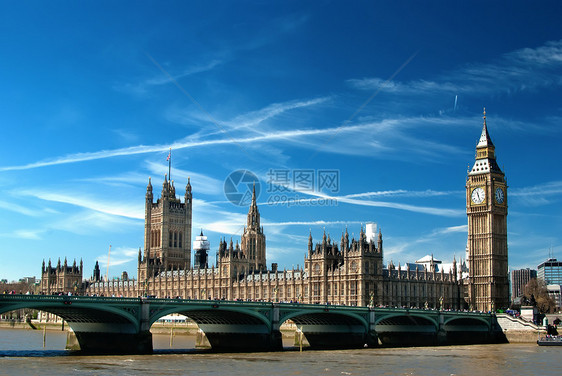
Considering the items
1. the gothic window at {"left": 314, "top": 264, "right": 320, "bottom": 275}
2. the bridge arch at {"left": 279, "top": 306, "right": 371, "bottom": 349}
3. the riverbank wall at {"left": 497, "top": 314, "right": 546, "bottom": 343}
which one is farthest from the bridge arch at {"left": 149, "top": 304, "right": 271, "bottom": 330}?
the gothic window at {"left": 314, "top": 264, "right": 320, "bottom": 275}

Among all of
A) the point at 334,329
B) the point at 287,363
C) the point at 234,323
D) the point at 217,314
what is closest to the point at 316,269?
the point at 334,329

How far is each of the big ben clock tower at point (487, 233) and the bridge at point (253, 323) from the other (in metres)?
24.4

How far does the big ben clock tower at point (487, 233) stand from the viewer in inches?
6127

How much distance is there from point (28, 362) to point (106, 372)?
1266 centimetres

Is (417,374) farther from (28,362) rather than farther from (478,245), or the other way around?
(478,245)

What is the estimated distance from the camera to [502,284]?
514ft

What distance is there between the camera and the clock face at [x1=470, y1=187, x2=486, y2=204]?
15812cm

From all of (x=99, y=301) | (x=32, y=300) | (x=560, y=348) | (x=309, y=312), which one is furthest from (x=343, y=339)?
(x=32, y=300)

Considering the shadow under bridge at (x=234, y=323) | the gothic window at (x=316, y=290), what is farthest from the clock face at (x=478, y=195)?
the shadow under bridge at (x=234, y=323)

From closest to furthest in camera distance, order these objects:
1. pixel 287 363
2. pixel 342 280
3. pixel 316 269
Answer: pixel 287 363 < pixel 342 280 < pixel 316 269

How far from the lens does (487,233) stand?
6186 inches

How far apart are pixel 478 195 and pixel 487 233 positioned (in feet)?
27.0

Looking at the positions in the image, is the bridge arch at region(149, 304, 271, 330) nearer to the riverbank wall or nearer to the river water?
the river water

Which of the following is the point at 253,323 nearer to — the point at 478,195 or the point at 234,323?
the point at 234,323
